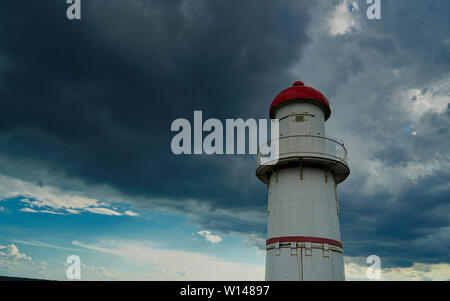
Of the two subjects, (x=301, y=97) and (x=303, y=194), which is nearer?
(x=303, y=194)

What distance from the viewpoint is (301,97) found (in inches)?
755

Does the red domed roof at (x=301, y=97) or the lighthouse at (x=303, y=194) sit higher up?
the red domed roof at (x=301, y=97)

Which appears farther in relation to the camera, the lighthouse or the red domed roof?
the red domed roof

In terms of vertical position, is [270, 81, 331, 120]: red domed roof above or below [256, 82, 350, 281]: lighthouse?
above

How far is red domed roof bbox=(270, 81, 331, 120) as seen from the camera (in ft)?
63.2

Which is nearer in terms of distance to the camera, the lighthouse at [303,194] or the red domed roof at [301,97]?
the lighthouse at [303,194]

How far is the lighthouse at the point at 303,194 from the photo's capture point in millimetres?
16031

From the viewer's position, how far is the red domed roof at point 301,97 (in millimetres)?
19266

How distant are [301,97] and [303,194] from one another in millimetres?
6650
